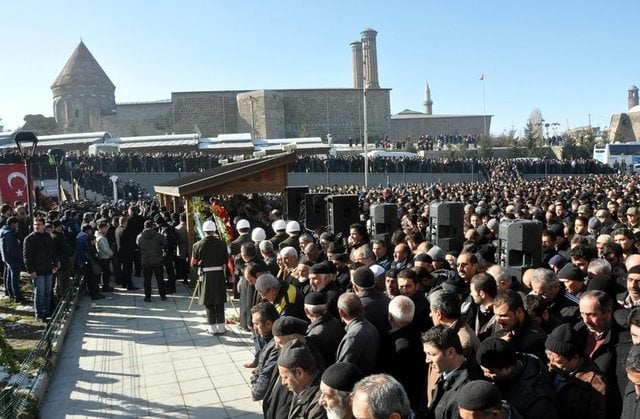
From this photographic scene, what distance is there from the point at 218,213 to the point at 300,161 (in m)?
22.9

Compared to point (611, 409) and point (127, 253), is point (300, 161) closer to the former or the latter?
point (127, 253)

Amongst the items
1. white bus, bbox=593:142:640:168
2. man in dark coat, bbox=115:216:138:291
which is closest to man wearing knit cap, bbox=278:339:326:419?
man in dark coat, bbox=115:216:138:291

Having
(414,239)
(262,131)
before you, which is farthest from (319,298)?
(262,131)

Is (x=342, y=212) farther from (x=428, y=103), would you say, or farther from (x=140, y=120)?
(x=428, y=103)

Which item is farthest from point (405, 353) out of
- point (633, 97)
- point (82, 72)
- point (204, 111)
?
point (633, 97)

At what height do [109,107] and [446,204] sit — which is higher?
[109,107]

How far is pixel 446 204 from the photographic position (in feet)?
29.3

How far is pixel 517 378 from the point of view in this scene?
10.8 feet

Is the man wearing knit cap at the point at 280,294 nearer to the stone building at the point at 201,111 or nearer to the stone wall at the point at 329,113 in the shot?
the stone building at the point at 201,111

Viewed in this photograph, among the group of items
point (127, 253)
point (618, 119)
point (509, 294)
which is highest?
point (618, 119)

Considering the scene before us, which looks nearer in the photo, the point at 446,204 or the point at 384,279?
the point at 384,279

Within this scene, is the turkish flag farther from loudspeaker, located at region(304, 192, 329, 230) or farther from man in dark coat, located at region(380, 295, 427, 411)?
man in dark coat, located at region(380, 295, 427, 411)

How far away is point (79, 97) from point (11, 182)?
65.8m

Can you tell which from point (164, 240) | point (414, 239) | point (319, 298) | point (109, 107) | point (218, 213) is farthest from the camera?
point (109, 107)
